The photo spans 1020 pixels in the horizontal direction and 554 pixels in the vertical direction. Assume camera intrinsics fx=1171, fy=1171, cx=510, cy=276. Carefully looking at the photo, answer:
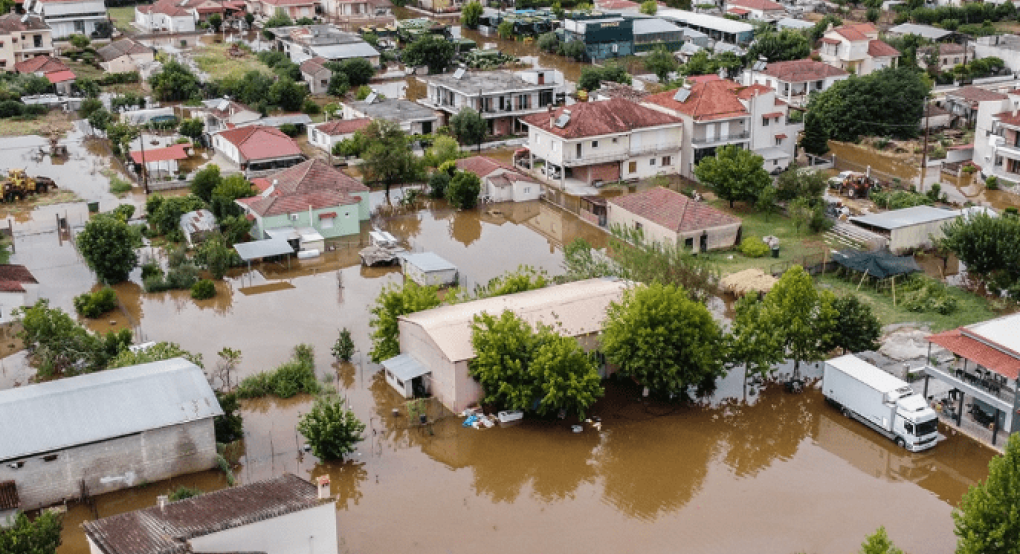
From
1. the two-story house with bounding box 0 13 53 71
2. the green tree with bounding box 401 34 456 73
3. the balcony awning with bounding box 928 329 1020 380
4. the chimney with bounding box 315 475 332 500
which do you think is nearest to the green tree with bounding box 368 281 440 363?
the chimney with bounding box 315 475 332 500

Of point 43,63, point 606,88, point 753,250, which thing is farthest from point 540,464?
point 43,63

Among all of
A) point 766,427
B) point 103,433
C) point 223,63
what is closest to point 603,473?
point 766,427

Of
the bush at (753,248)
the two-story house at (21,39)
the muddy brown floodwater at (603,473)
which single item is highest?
the two-story house at (21,39)

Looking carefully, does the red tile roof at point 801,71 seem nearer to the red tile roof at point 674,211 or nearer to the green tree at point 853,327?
the red tile roof at point 674,211

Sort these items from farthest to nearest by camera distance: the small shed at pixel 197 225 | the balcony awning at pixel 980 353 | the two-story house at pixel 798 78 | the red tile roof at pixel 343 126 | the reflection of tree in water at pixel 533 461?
the two-story house at pixel 798 78 < the red tile roof at pixel 343 126 < the small shed at pixel 197 225 < the balcony awning at pixel 980 353 < the reflection of tree in water at pixel 533 461

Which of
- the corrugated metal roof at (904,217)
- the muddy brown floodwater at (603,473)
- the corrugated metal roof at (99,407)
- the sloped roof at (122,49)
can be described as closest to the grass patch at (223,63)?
the sloped roof at (122,49)

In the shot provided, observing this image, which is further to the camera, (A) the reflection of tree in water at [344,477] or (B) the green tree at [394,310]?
(B) the green tree at [394,310]

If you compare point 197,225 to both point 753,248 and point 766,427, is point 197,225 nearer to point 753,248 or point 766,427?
point 753,248

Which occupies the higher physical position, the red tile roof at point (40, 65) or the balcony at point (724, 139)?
the red tile roof at point (40, 65)
